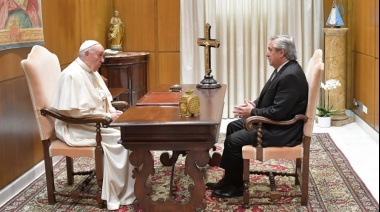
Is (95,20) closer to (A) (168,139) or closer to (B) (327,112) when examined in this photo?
(B) (327,112)

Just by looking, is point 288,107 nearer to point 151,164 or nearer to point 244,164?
point 244,164

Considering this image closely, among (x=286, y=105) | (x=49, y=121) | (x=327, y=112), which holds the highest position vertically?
(x=286, y=105)

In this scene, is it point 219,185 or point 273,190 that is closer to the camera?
point 273,190

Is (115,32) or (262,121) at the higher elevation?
(115,32)

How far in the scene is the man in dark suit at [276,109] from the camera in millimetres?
3680

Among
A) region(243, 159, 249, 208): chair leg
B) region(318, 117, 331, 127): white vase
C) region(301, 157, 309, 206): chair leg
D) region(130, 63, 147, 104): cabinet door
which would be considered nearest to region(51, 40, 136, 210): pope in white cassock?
region(243, 159, 249, 208): chair leg

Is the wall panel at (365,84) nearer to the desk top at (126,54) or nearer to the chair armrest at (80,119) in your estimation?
the desk top at (126,54)

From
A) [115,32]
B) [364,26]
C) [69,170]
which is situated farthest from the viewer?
[115,32]

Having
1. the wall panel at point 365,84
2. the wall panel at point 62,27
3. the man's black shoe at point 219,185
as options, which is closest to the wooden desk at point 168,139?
the man's black shoe at point 219,185

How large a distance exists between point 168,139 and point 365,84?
12.5 ft

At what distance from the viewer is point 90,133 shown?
391cm

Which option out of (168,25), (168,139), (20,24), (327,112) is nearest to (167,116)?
(168,139)

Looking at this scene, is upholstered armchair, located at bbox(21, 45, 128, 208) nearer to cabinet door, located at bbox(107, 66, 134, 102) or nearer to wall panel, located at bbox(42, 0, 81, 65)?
wall panel, located at bbox(42, 0, 81, 65)

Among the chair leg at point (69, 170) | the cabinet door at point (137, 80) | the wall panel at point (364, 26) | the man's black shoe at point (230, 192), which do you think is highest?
→ the wall panel at point (364, 26)
